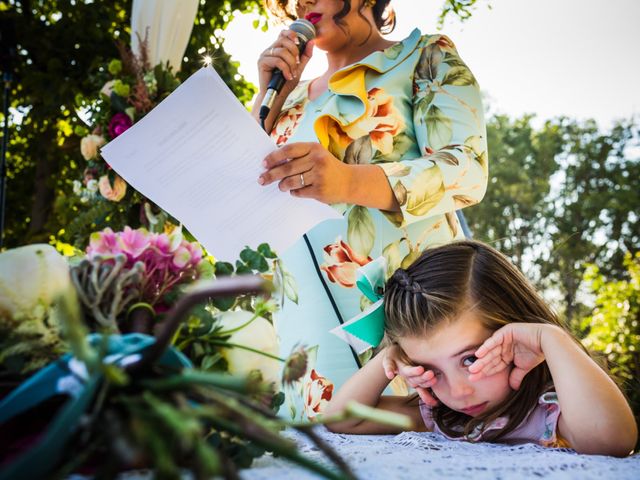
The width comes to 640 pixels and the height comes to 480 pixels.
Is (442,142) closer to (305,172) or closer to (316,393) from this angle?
(305,172)

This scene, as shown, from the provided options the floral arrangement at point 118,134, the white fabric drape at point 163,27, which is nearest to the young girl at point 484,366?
the floral arrangement at point 118,134

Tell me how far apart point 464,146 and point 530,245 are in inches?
747

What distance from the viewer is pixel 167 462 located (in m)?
0.29

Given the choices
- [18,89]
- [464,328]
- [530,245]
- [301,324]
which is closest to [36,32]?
[18,89]

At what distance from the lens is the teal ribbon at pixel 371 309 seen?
4.11ft

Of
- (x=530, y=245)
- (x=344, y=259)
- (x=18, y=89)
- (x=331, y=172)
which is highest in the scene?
(x=18, y=89)

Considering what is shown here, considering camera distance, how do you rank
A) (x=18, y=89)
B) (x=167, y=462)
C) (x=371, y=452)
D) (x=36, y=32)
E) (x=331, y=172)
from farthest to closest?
(x=18, y=89) < (x=36, y=32) < (x=331, y=172) < (x=371, y=452) < (x=167, y=462)

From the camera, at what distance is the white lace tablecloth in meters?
0.60

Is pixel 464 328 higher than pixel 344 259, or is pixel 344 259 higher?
pixel 344 259

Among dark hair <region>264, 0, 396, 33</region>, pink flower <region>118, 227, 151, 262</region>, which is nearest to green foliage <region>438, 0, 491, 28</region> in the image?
dark hair <region>264, 0, 396, 33</region>

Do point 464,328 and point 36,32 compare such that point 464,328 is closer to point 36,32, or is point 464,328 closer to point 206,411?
point 206,411

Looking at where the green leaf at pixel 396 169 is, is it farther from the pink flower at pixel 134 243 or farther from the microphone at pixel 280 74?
the pink flower at pixel 134 243

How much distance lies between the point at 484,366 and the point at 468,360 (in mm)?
55

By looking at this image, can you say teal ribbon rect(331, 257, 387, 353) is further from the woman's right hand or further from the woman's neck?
the woman's neck
